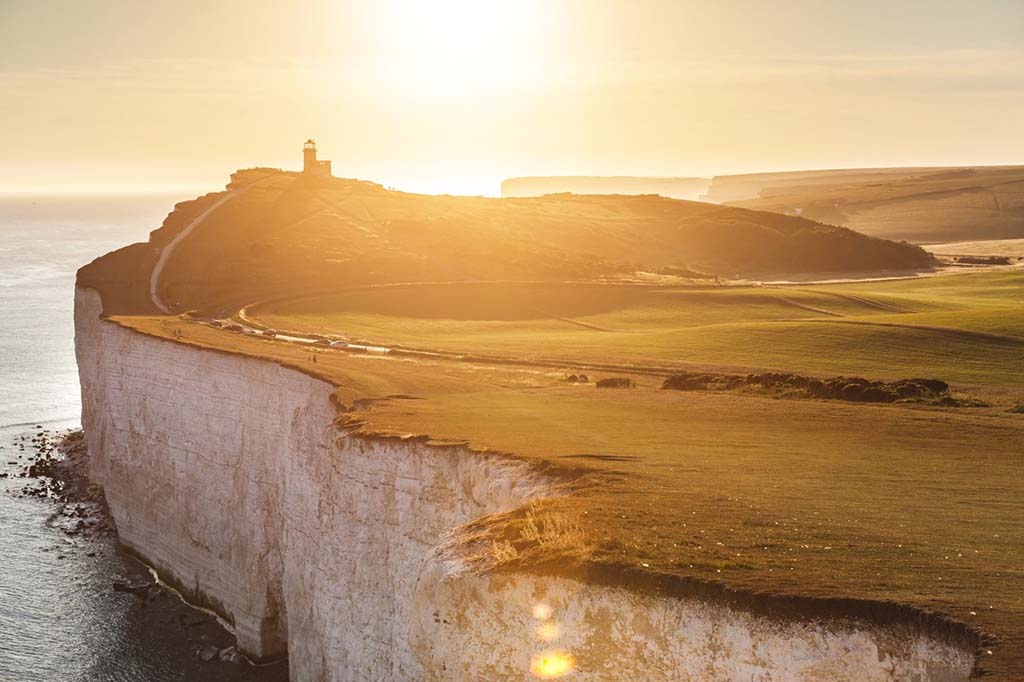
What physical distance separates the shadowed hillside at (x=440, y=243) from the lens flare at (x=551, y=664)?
165ft

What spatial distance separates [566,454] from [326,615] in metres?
9.76

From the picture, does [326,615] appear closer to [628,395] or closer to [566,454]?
[566,454]

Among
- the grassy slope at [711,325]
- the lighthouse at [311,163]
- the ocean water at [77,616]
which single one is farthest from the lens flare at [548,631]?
the lighthouse at [311,163]

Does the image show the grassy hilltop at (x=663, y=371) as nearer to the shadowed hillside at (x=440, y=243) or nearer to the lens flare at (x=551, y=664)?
the shadowed hillside at (x=440, y=243)

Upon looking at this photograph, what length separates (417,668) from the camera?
27.7m

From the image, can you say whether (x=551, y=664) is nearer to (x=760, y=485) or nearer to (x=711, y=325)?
(x=760, y=485)

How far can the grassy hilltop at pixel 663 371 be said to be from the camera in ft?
67.7

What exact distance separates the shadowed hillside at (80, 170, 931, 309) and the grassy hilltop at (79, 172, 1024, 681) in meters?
0.33

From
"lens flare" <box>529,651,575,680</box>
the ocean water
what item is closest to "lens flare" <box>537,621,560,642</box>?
"lens flare" <box>529,651,575,680</box>

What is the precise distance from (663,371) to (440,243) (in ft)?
144

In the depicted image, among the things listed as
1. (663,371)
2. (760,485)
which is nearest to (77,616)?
(663,371)

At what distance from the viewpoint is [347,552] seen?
1315 inches

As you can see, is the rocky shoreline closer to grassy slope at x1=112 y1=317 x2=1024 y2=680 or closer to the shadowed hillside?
the shadowed hillside

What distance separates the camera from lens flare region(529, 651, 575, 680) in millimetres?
20016
